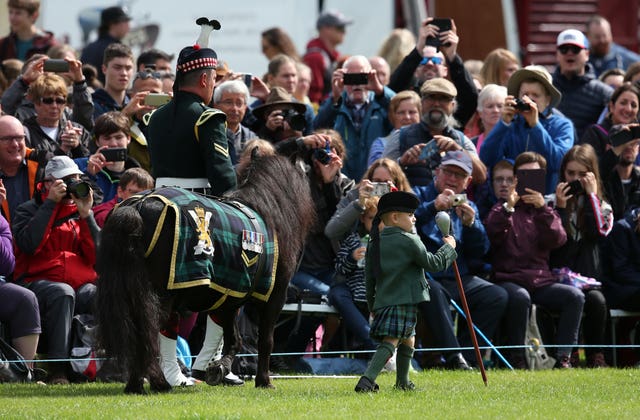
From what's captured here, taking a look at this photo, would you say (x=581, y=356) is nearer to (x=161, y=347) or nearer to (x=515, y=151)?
(x=515, y=151)

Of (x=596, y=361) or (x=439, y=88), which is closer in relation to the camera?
(x=596, y=361)

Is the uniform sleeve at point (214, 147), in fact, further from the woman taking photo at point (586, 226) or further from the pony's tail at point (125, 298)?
the woman taking photo at point (586, 226)

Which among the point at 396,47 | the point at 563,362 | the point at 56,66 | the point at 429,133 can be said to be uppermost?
the point at 56,66

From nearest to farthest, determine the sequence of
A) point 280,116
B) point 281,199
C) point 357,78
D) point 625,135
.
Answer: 1. point 281,199
2. point 280,116
3. point 625,135
4. point 357,78

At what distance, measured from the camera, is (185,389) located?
10.2 meters

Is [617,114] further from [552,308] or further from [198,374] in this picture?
[198,374]

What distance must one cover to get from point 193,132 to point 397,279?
1.88 metres

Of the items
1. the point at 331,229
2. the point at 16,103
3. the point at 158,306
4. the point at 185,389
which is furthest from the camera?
the point at 16,103

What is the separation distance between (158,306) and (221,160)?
4.21ft

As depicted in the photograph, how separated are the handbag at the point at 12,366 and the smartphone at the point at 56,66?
3108mm

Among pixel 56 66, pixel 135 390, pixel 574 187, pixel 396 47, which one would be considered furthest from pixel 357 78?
pixel 135 390

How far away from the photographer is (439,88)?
13641 millimetres

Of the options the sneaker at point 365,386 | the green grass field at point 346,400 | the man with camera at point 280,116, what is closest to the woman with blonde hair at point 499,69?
the man with camera at point 280,116

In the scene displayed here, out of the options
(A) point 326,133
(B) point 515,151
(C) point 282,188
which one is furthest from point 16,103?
(B) point 515,151
